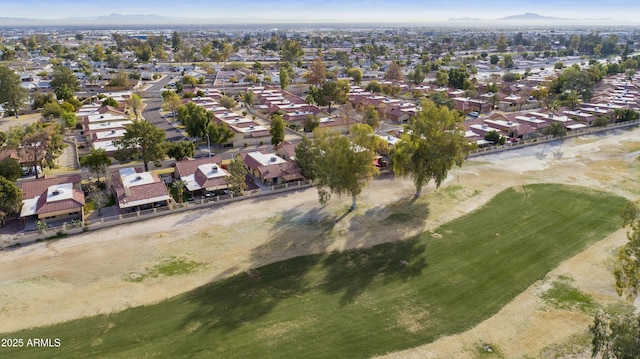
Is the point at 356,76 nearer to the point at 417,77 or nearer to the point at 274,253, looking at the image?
the point at 417,77

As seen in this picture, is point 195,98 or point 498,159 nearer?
point 498,159

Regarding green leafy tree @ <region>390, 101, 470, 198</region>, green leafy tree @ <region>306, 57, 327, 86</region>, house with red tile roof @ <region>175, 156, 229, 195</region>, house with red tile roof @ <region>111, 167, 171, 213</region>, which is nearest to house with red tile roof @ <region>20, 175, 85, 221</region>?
house with red tile roof @ <region>111, 167, 171, 213</region>

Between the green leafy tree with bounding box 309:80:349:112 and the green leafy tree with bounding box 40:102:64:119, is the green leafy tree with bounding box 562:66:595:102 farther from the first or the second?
the green leafy tree with bounding box 40:102:64:119

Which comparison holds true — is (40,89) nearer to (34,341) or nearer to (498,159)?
(34,341)

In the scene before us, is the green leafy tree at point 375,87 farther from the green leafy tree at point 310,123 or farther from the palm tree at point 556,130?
the palm tree at point 556,130

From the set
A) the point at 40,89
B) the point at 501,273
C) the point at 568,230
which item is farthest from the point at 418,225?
the point at 40,89

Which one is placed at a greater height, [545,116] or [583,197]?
[545,116]

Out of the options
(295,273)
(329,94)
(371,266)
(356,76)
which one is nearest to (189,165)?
(295,273)

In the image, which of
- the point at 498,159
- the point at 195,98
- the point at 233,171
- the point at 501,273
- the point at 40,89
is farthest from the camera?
the point at 40,89
